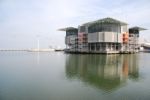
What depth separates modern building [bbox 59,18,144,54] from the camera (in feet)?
211

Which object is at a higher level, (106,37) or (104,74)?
(106,37)

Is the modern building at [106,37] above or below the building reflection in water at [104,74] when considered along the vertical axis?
above

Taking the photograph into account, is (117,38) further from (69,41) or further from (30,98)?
(30,98)

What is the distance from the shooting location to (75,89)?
1091 cm

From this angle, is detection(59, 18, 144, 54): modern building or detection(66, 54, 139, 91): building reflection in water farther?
detection(59, 18, 144, 54): modern building

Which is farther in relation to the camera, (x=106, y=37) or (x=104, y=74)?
(x=106, y=37)

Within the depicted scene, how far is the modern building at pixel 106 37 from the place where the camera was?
64.2 metres

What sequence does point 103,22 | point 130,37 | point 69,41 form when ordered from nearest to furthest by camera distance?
point 103,22 < point 130,37 < point 69,41

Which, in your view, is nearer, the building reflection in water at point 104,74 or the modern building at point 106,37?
the building reflection in water at point 104,74

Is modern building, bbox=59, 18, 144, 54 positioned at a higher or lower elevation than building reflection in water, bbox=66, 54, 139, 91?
higher

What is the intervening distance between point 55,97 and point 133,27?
7624 cm

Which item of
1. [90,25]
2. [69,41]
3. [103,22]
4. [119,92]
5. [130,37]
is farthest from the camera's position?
[69,41]

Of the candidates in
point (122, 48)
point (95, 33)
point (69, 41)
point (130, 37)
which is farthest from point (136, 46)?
point (69, 41)

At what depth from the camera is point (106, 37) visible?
64125 mm
